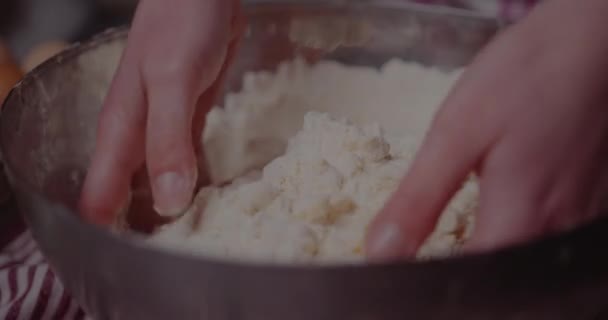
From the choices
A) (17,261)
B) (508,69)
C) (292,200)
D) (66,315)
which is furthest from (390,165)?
(17,261)

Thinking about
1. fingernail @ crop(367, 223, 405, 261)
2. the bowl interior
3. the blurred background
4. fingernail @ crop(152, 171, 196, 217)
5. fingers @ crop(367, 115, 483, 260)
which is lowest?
the blurred background

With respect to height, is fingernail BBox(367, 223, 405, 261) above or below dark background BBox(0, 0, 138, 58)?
above

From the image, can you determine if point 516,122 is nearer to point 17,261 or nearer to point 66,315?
point 66,315

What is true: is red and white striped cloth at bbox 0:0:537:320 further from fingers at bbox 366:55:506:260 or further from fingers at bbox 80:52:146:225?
fingers at bbox 366:55:506:260

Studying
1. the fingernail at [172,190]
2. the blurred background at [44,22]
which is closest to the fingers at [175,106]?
the fingernail at [172,190]

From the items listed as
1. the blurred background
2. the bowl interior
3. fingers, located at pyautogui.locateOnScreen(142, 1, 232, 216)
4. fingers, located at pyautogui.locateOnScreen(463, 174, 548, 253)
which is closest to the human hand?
fingers, located at pyautogui.locateOnScreen(463, 174, 548, 253)

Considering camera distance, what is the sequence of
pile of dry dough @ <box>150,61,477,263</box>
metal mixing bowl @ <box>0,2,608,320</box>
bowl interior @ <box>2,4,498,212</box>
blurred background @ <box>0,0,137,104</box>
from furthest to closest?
blurred background @ <box>0,0,137,104</box>
bowl interior @ <box>2,4,498,212</box>
pile of dry dough @ <box>150,61,477,263</box>
metal mixing bowl @ <box>0,2,608,320</box>

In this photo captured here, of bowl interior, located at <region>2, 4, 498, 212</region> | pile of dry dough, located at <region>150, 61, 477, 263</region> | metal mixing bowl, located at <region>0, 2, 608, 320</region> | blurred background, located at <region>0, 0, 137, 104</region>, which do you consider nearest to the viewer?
metal mixing bowl, located at <region>0, 2, 608, 320</region>
